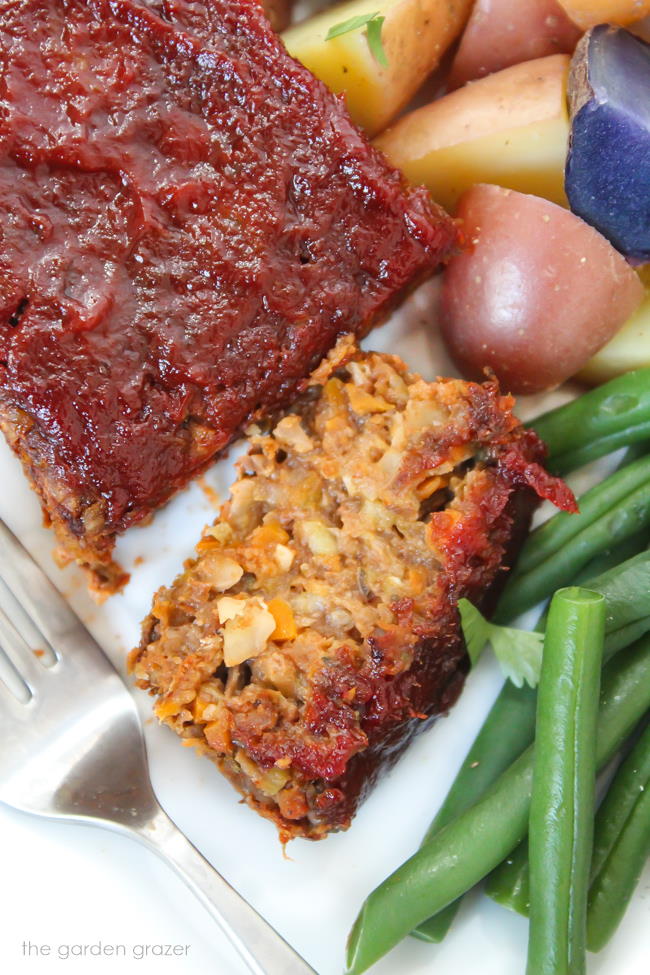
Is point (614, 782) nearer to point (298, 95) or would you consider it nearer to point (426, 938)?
point (426, 938)

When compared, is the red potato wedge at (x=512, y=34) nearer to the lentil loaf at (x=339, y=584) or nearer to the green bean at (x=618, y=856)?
the lentil loaf at (x=339, y=584)

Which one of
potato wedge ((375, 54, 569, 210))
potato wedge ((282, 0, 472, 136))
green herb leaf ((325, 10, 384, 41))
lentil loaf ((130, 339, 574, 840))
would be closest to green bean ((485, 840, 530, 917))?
lentil loaf ((130, 339, 574, 840))

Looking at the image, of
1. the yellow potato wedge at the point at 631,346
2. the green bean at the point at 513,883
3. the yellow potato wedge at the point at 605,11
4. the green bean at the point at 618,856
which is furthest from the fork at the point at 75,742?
the yellow potato wedge at the point at 605,11

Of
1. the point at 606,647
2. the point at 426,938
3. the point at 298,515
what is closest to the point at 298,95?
the point at 298,515

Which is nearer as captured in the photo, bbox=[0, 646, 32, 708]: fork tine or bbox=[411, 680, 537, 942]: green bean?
bbox=[0, 646, 32, 708]: fork tine

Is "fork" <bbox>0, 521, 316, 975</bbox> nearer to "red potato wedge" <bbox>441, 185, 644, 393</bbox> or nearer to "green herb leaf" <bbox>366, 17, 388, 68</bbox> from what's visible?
"red potato wedge" <bbox>441, 185, 644, 393</bbox>

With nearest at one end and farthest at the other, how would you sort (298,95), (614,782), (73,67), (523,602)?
(73,67)
(298,95)
(614,782)
(523,602)
